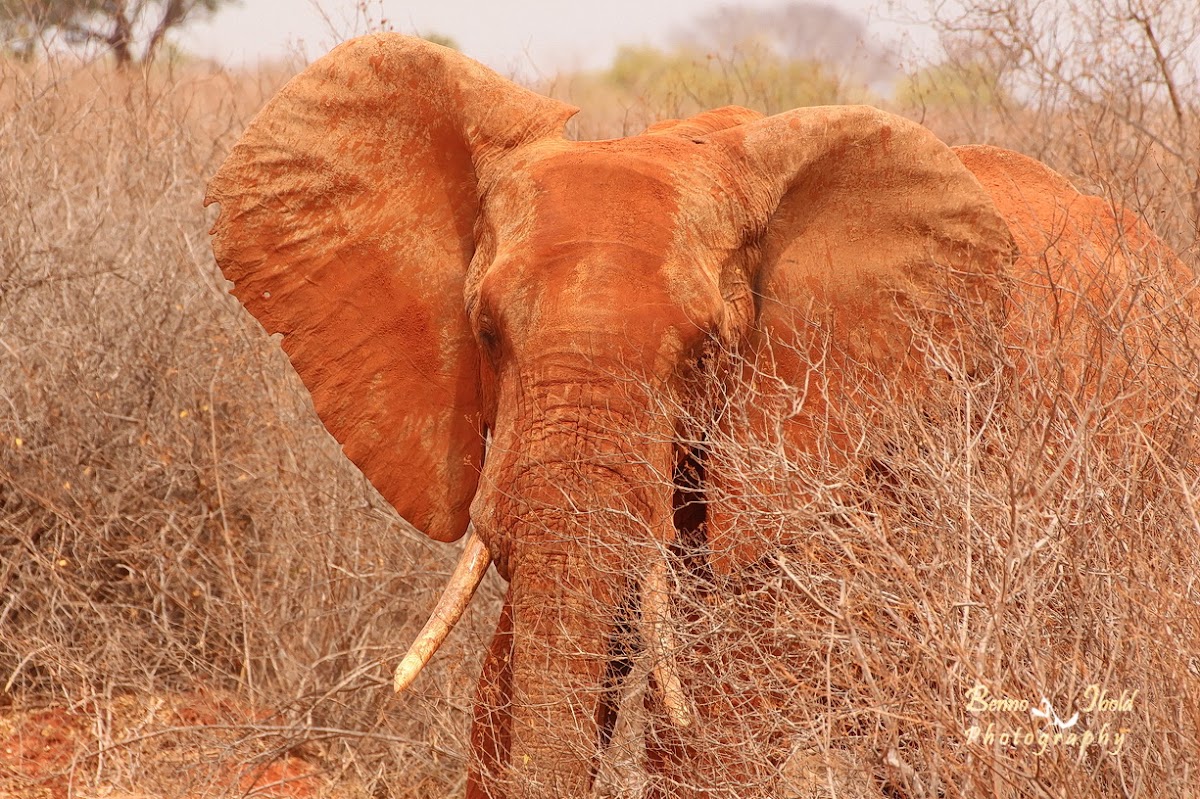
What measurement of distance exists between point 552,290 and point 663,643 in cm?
89

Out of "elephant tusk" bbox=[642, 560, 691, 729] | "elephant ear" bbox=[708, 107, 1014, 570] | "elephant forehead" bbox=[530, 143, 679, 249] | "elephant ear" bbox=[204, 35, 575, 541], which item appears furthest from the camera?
"elephant ear" bbox=[204, 35, 575, 541]

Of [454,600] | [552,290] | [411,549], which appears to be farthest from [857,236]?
[411,549]

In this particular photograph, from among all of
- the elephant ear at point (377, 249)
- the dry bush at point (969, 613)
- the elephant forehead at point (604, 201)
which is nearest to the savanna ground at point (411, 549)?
the dry bush at point (969, 613)

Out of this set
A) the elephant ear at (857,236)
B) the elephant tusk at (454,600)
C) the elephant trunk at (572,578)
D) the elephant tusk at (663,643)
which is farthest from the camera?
the elephant ear at (857,236)

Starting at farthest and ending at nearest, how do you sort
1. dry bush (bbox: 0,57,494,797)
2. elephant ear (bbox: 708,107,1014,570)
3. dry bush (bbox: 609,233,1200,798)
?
dry bush (bbox: 0,57,494,797)
elephant ear (bbox: 708,107,1014,570)
dry bush (bbox: 609,233,1200,798)

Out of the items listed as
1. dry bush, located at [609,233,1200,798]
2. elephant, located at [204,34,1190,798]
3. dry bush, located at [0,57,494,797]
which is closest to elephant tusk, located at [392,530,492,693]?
elephant, located at [204,34,1190,798]

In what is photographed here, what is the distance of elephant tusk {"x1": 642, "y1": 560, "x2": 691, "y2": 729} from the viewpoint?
3510mm

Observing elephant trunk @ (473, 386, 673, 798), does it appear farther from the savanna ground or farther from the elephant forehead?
the elephant forehead

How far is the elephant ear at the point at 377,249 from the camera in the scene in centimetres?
454

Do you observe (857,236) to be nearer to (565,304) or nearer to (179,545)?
(565,304)

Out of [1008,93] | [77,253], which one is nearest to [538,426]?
[77,253]

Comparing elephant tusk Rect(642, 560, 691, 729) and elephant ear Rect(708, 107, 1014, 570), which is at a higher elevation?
elephant ear Rect(708, 107, 1014, 570)

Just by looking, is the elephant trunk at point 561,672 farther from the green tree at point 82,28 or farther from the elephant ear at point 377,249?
the green tree at point 82,28

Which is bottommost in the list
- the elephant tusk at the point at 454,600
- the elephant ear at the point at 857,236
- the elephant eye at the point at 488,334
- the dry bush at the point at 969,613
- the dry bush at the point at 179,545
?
the dry bush at the point at 179,545
